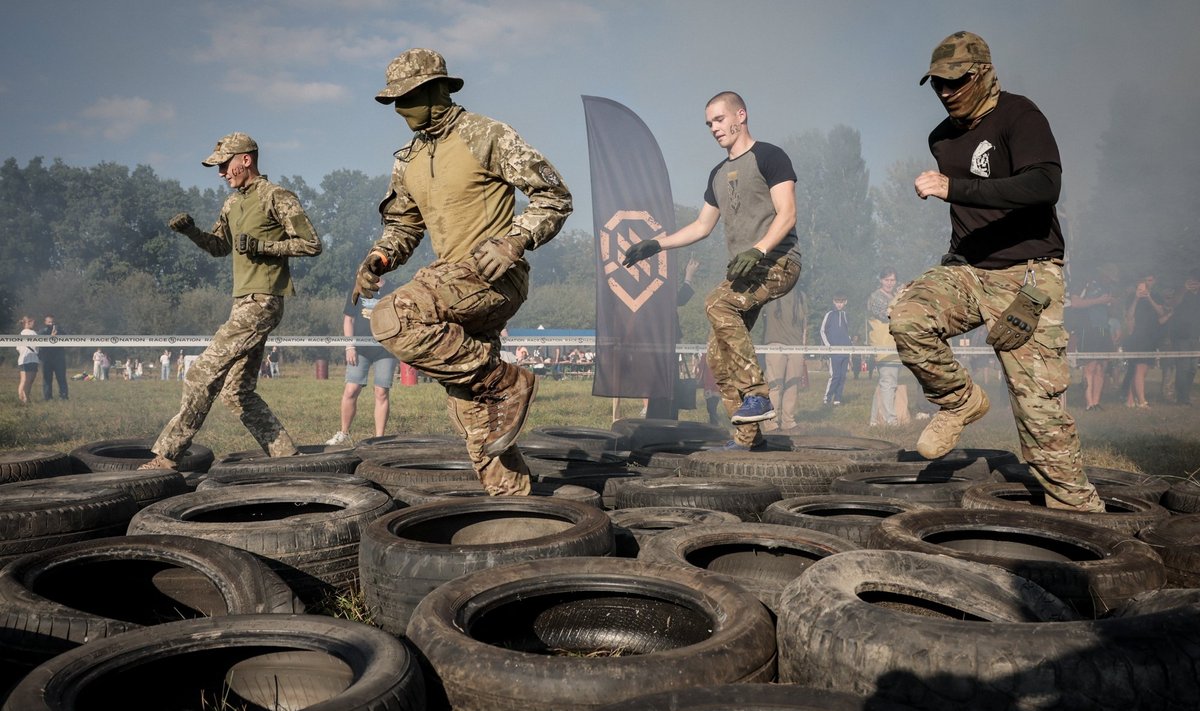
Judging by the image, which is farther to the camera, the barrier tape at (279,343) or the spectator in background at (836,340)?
the spectator in background at (836,340)

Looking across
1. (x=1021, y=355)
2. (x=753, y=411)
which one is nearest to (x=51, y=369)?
(x=753, y=411)

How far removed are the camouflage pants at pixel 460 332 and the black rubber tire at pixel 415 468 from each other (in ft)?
1.53

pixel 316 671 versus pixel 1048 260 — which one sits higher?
pixel 1048 260

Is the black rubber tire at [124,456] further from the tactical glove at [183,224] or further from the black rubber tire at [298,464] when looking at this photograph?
the tactical glove at [183,224]

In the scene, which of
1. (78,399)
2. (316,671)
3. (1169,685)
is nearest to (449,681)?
(316,671)

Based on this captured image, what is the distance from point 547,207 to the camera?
15.2 ft

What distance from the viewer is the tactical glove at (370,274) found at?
15.3ft

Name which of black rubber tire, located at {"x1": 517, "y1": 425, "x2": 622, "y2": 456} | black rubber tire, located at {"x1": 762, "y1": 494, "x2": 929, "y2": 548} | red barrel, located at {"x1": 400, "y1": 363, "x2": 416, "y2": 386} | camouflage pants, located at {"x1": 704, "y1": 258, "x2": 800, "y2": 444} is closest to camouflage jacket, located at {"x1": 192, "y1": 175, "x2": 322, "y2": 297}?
black rubber tire, located at {"x1": 517, "y1": 425, "x2": 622, "y2": 456}

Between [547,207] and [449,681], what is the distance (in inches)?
111

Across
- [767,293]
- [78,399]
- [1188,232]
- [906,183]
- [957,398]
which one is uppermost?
[906,183]

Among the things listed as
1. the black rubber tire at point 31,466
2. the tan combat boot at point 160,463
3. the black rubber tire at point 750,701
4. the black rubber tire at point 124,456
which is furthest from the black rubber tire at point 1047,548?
the black rubber tire at point 31,466

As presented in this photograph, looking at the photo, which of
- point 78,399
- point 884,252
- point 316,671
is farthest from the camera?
point 884,252

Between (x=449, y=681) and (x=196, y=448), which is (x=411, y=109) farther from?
(x=196, y=448)

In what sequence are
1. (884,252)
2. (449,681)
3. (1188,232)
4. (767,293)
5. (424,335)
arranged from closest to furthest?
(449,681) < (424,335) < (767,293) < (1188,232) < (884,252)
